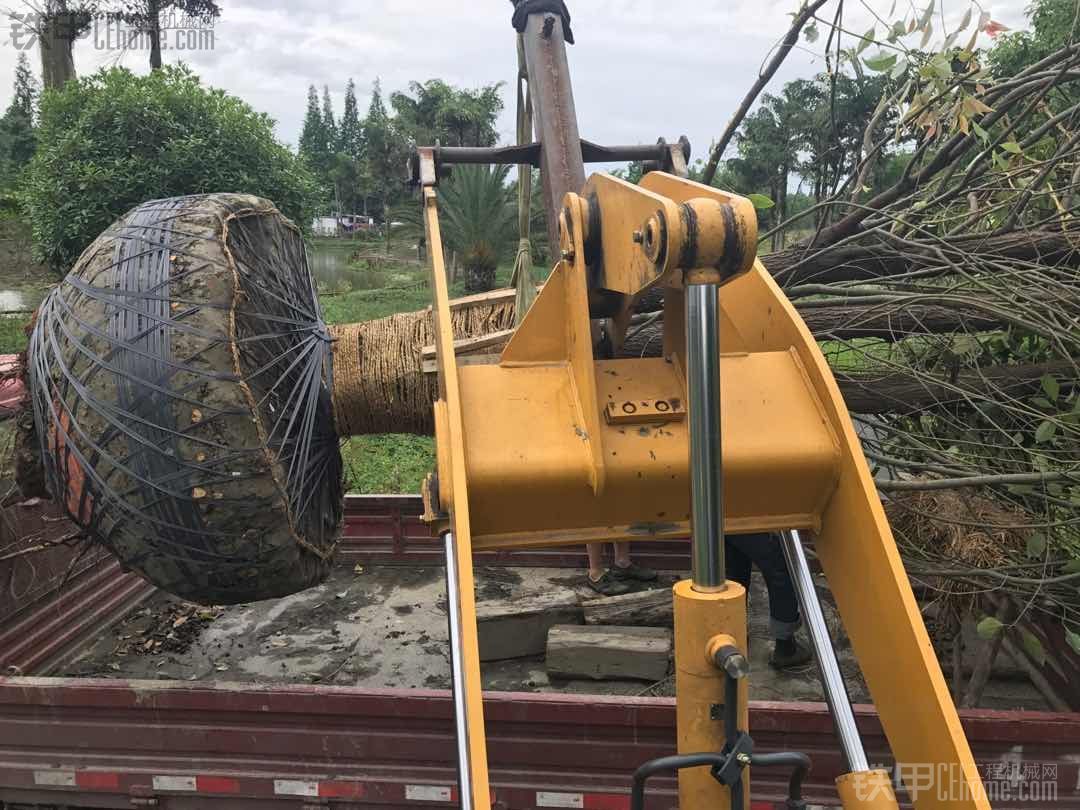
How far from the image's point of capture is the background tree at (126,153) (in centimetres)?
808

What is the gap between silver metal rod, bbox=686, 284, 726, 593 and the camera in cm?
117

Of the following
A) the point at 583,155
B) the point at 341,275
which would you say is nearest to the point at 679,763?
the point at 583,155

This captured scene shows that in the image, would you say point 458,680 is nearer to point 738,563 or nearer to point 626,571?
point 738,563

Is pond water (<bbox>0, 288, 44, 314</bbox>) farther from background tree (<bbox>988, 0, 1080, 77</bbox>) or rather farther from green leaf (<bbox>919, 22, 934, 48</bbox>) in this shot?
background tree (<bbox>988, 0, 1080, 77</bbox>)

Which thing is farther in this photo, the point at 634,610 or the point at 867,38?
the point at 634,610

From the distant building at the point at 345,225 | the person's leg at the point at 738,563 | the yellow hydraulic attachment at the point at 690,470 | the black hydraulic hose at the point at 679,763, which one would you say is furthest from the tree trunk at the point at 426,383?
the distant building at the point at 345,225

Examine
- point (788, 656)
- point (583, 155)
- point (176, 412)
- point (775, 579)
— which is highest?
point (583, 155)

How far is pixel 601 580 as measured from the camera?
4.49m

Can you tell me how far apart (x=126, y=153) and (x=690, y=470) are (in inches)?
351

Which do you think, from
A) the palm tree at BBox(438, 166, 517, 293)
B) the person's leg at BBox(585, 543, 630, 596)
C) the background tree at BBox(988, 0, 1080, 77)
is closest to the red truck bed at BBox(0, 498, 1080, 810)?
the person's leg at BBox(585, 543, 630, 596)

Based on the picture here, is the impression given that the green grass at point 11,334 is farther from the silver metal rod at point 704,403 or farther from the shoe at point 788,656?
the silver metal rod at point 704,403

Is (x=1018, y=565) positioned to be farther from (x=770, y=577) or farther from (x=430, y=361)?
(x=430, y=361)

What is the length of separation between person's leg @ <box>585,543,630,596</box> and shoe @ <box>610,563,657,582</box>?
5 cm

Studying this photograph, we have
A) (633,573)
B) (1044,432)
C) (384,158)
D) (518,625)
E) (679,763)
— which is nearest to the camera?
(679,763)
